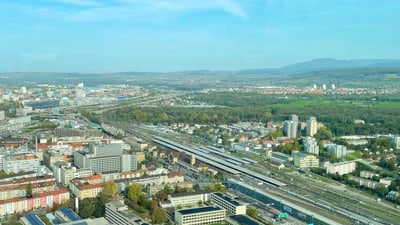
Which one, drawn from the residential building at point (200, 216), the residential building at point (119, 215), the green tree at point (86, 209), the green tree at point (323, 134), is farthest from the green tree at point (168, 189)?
the green tree at point (323, 134)

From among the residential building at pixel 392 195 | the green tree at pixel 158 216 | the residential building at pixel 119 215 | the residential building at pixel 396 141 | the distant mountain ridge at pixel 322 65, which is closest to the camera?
the residential building at pixel 119 215

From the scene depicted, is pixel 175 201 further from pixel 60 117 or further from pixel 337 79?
pixel 337 79

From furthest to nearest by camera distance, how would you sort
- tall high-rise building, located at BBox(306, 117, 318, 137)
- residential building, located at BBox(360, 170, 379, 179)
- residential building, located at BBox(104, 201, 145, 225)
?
tall high-rise building, located at BBox(306, 117, 318, 137) < residential building, located at BBox(360, 170, 379, 179) < residential building, located at BBox(104, 201, 145, 225)

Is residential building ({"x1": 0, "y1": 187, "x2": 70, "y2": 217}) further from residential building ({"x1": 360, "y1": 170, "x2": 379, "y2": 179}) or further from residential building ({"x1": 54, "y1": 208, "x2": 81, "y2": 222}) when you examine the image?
residential building ({"x1": 360, "y1": 170, "x2": 379, "y2": 179})

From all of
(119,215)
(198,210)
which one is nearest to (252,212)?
(198,210)

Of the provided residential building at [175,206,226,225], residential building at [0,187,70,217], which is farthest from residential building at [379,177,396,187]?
residential building at [0,187,70,217]

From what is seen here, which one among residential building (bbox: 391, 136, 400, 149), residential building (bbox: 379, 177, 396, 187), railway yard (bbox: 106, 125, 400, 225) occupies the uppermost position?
residential building (bbox: 391, 136, 400, 149)

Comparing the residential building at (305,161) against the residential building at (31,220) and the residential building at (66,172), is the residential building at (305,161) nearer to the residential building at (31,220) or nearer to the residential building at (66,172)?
the residential building at (66,172)
